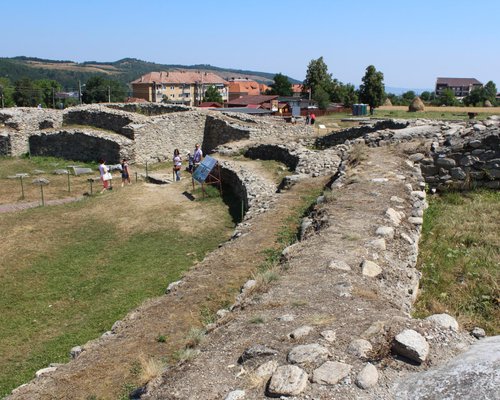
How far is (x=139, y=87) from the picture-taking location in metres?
130

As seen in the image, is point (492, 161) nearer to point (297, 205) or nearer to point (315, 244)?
point (297, 205)

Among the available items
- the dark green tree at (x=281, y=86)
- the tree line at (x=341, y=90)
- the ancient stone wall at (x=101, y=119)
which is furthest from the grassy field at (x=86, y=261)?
the dark green tree at (x=281, y=86)

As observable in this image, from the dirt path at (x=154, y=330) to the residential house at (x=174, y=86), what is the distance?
118973 millimetres

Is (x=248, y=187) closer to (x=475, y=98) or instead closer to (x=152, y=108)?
(x=152, y=108)

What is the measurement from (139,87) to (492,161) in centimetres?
12798

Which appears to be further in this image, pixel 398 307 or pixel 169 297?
pixel 169 297

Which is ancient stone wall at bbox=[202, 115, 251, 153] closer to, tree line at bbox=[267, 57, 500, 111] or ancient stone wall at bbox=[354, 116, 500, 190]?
ancient stone wall at bbox=[354, 116, 500, 190]

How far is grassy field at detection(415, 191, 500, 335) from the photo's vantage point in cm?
570

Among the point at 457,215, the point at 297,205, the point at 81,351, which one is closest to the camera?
the point at 81,351

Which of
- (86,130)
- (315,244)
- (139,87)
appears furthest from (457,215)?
(139,87)

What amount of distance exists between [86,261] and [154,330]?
17.7 ft

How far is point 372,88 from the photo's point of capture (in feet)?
181

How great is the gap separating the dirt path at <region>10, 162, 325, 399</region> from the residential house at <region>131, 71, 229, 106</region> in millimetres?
118973

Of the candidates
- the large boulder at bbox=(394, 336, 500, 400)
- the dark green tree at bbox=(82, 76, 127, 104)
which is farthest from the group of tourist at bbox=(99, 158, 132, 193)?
the dark green tree at bbox=(82, 76, 127, 104)
